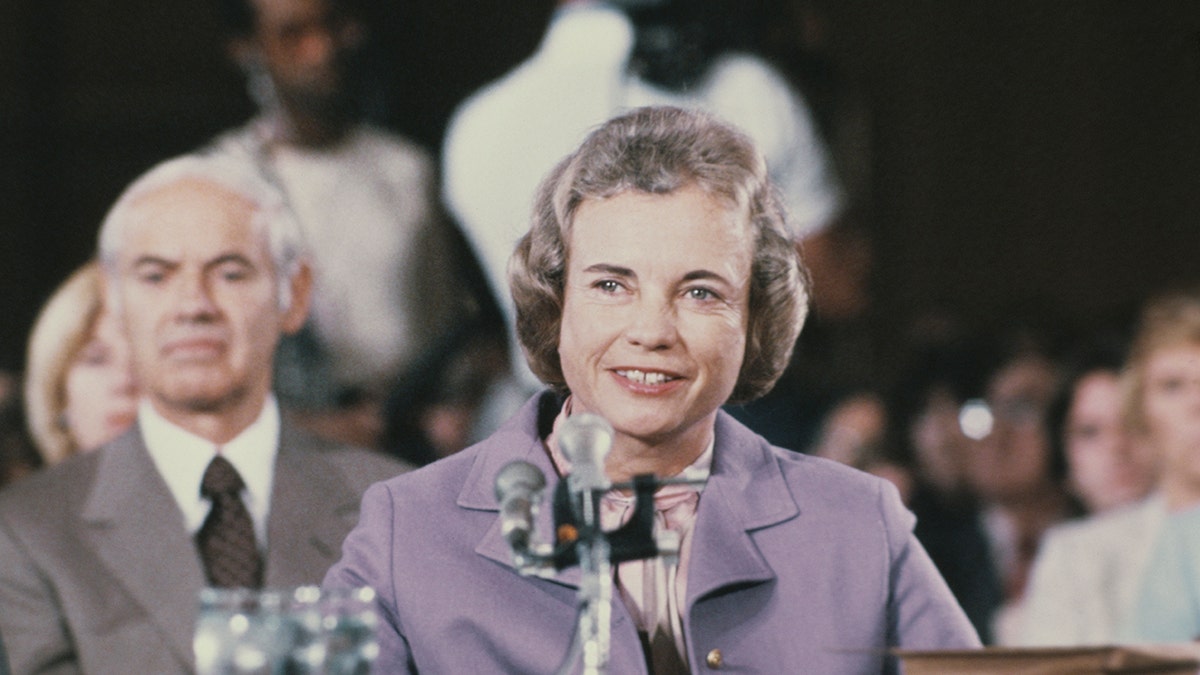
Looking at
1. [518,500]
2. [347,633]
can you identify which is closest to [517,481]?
[518,500]

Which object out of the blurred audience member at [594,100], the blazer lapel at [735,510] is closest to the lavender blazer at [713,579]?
the blazer lapel at [735,510]

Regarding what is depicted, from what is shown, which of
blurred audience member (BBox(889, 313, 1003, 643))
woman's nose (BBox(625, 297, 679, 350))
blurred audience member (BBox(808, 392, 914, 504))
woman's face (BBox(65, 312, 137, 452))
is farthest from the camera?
blurred audience member (BBox(808, 392, 914, 504))

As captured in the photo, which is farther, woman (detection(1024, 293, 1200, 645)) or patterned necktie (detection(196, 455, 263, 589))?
woman (detection(1024, 293, 1200, 645))

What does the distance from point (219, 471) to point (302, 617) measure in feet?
3.16

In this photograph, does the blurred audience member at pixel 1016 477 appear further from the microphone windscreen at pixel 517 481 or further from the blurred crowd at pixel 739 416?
the microphone windscreen at pixel 517 481

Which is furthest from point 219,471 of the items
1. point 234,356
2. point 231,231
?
point 231,231

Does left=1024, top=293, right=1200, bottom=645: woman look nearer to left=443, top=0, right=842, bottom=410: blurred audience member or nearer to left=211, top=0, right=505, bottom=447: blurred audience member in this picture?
left=443, top=0, right=842, bottom=410: blurred audience member

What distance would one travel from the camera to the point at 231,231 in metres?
2.88

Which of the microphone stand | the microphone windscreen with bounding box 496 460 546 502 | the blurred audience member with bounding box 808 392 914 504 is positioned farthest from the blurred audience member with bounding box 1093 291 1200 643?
the microphone windscreen with bounding box 496 460 546 502

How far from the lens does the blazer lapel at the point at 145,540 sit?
8.82ft

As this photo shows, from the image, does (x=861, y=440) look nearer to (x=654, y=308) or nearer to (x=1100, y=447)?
(x=1100, y=447)

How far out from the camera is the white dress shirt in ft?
9.32

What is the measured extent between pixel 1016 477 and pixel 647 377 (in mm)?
3299

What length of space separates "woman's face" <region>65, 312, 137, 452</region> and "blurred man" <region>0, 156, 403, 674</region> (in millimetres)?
815
